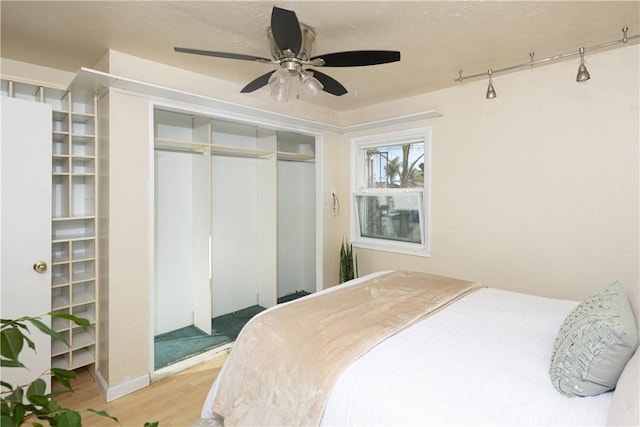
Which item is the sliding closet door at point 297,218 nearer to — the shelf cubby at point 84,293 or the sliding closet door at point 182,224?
the sliding closet door at point 182,224

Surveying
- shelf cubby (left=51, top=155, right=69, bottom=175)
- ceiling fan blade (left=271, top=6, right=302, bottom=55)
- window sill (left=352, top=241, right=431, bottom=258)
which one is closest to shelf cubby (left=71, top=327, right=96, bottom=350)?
shelf cubby (left=51, top=155, right=69, bottom=175)

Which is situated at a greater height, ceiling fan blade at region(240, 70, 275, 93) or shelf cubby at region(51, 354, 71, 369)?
ceiling fan blade at region(240, 70, 275, 93)

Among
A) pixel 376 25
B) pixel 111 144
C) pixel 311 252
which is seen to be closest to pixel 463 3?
pixel 376 25

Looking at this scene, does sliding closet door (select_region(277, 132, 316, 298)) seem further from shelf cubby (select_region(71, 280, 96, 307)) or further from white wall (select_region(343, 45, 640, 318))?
shelf cubby (select_region(71, 280, 96, 307))

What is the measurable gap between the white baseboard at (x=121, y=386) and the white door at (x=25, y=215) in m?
0.37

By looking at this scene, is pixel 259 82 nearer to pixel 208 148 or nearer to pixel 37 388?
pixel 208 148

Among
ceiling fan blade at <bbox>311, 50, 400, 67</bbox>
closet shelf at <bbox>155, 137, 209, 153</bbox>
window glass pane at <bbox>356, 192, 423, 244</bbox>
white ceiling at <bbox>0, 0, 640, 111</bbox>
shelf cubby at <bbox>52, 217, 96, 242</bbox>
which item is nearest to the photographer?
ceiling fan blade at <bbox>311, 50, 400, 67</bbox>

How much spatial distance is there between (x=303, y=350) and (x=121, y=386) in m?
1.67

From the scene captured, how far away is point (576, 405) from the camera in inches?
45.0

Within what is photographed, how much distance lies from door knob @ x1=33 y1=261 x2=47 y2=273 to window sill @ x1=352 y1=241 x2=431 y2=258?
9.21ft

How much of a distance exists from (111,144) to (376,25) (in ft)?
6.13

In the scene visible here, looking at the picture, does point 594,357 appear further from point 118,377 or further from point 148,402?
point 118,377

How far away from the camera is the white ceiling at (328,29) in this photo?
183cm

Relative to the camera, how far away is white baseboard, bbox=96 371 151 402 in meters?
2.34
